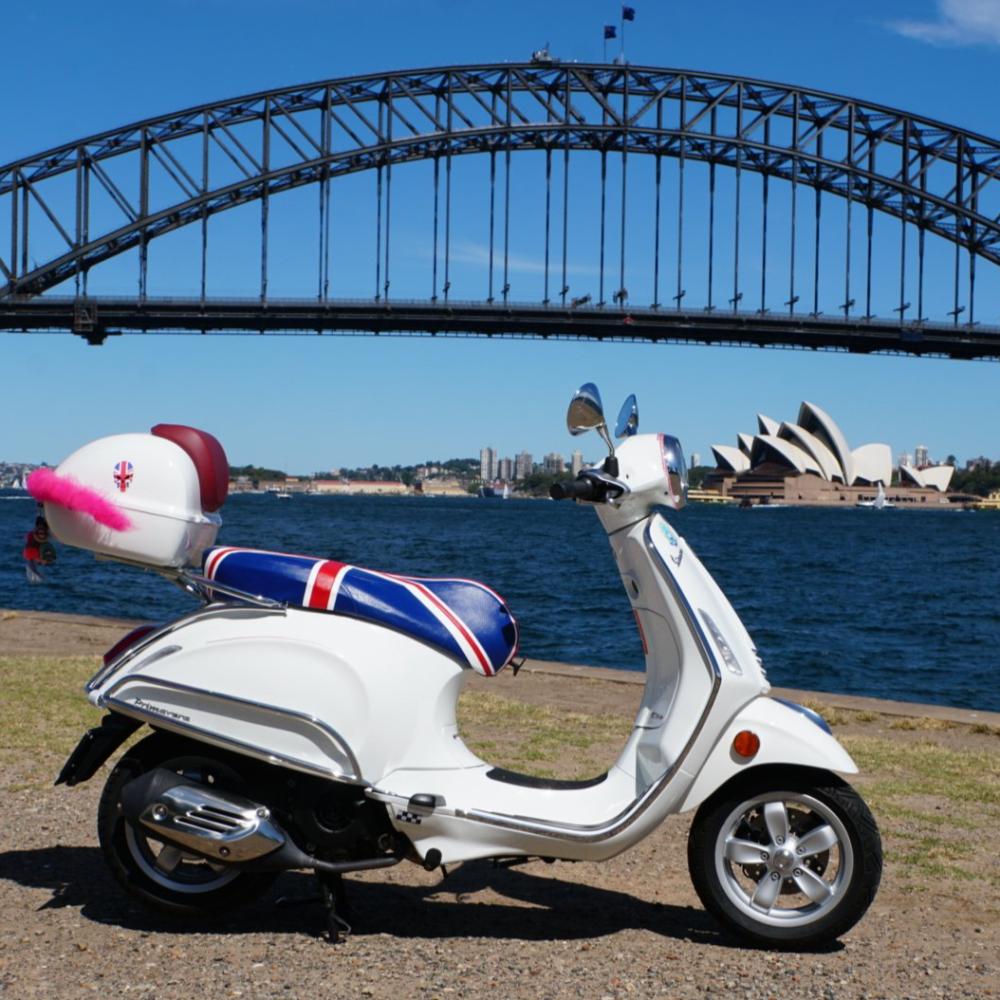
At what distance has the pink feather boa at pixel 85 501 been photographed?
3.48 meters

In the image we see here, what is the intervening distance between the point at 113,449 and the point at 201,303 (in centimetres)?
→ 4437

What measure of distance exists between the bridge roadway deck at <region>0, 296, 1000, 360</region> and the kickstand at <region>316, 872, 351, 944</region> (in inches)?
1719

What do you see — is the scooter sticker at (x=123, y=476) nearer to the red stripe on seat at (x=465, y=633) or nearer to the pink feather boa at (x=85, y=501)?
the pink feather boa at (x=85, y=501)

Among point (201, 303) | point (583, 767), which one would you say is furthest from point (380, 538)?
point (583, 767)

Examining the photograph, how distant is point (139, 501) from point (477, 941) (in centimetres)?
137

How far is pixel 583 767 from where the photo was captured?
18.4 feet

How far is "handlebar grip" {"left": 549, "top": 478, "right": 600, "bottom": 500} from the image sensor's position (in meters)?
3.34

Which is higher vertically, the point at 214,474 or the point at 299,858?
the point at 214,474

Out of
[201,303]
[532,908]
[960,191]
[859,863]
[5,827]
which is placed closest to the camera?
[859,863]

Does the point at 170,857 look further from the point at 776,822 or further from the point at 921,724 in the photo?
the point at 921,724

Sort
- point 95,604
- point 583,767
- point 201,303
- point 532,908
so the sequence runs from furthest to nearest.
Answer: point 201,303 < point 95,604 < point 583,767 < point 532,908

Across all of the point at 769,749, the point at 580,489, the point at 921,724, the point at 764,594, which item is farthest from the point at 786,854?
the point at 764,594

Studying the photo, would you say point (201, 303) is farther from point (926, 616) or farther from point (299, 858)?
point (299, 858)

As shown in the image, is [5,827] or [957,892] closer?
[957,892]
